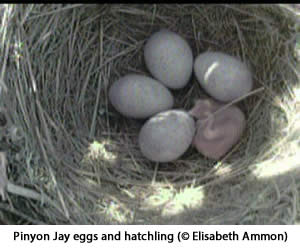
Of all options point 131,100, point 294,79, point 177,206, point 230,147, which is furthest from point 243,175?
point 131,100

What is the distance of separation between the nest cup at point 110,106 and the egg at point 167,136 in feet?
0.30

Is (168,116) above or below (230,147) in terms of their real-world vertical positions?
above

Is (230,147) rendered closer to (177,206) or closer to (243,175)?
(243,175)

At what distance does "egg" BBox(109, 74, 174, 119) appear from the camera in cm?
159

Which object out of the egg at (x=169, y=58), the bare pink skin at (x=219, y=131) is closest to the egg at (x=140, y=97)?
the egg at (x=169, y=58)

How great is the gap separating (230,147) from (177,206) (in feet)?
1.10

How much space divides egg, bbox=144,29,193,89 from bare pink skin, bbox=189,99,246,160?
196 mm

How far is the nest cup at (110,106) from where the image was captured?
4.60ft

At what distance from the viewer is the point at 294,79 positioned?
1.50 meters

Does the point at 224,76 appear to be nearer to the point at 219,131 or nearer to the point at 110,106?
the point at 219,131

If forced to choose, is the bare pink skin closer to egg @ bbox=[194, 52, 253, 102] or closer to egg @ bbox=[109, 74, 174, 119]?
egg @ bbox=[194, 52, 253, 102]

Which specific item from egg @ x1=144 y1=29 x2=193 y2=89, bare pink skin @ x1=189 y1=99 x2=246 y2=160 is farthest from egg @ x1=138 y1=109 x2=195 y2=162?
egg @ x1=144 y1=29 x2=193 y2=89

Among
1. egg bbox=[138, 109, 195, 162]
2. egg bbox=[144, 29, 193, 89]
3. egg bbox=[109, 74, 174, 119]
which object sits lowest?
egg bbox=[138, 109, 195, 162]

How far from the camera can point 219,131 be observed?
157 centimetres
